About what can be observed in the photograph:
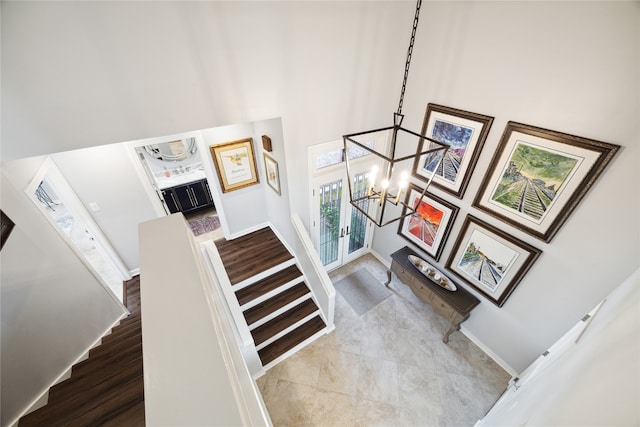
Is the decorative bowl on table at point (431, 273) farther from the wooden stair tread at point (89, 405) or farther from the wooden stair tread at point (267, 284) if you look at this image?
the wooden stair tread at point (89, 405)

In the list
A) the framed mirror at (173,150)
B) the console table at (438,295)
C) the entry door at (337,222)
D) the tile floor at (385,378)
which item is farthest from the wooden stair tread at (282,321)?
the framed mirror at (173,150)

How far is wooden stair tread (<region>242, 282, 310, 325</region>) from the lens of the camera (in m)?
3.33

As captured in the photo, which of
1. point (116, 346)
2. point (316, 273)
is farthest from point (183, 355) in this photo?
point (316, 273)

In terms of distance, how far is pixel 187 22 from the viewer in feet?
5.58

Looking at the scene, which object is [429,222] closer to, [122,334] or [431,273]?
[431,273]

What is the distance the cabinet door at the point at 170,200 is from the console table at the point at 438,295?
4491 mm

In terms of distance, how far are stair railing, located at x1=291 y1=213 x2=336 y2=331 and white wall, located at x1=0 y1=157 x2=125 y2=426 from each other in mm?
2276

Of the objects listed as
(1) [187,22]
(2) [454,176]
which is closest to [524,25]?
(2) [454,176]

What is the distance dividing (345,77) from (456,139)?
4.62 ft

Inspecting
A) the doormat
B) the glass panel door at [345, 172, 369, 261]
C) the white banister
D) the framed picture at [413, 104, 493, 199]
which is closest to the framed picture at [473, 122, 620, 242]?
the framed picture at [413, 104, 493, 199]

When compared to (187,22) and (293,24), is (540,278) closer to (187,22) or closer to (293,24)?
(293,24)

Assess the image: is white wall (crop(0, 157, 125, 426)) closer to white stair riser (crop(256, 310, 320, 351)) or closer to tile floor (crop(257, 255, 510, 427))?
white stair riser (crop(256, 310, 320, 351))

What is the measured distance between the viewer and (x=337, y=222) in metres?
3.92

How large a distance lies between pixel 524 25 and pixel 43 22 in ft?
10.8
